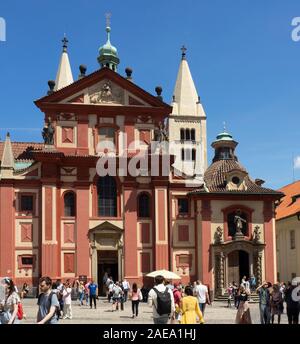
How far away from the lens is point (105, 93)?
1599 inches

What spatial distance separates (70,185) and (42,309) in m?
29.8

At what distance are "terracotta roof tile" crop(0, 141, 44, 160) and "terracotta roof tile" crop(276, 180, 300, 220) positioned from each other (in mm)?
22072

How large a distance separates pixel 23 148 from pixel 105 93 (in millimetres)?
8507

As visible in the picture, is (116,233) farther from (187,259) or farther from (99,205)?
(187,259)

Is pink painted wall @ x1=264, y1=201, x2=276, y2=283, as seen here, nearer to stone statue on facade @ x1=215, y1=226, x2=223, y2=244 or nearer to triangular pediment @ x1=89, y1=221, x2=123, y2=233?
stone statue on facade @ x1=215, y1=226, x2=223, y2=244

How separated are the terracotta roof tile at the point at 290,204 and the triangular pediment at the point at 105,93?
1621 cm

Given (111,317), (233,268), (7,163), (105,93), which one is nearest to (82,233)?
(7,163)

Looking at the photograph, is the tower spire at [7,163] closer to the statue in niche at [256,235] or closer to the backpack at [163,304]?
the statue in niche at [256,235]

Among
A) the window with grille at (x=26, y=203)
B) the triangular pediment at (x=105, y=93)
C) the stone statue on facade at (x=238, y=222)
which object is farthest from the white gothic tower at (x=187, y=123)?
the window with grille at (x=26, y=203)

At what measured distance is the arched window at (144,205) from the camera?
131ft

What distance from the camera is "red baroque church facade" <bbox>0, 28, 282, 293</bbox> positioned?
1512 inches
